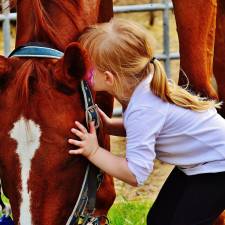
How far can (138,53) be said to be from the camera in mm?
2857

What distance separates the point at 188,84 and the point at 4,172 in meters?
1.15

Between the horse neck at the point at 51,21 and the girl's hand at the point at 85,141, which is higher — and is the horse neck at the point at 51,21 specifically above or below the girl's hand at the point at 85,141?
above

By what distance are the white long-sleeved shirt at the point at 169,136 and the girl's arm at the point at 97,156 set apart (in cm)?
3

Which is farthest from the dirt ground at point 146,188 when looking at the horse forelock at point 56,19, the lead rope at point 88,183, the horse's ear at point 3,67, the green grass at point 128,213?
the horse's ear at point 3,67

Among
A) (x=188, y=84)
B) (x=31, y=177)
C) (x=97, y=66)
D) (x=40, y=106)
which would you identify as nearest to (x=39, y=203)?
(x=31, y=177)

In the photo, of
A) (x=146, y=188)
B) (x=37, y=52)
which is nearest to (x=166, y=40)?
(x=146, y=188)

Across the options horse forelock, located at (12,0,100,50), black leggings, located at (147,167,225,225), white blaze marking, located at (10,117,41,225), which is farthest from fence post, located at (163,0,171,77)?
white blaze marking, located at (10,117,41,225)

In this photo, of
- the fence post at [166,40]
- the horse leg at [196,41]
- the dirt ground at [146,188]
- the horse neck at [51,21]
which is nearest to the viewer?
the horse neck at [51,21]

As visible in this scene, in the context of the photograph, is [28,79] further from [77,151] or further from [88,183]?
[88,183]

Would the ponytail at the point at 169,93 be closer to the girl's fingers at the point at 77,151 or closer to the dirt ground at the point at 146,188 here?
the girl's fingers at the point at 77,151

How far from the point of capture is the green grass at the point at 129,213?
4484 mm

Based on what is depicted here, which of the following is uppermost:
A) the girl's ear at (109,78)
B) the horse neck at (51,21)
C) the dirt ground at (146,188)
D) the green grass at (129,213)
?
the horse neck at (51,21)

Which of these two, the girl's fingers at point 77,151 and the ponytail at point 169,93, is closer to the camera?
the girl's fingers at point 77,151

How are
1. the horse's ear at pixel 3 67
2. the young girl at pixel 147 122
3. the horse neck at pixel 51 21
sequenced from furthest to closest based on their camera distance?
the horse neck at pixel 51 21 → the young girl at pixel 147 122 → the horse's ear at pixel 3 67
